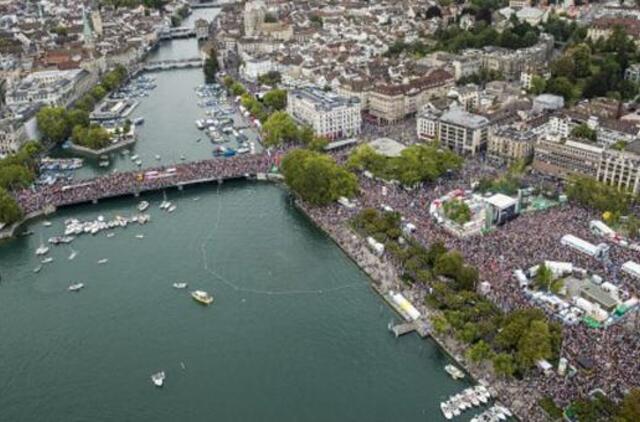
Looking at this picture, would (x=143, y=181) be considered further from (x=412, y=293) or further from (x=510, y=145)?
(x=510, y=145)

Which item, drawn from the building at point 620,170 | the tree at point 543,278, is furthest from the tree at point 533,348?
the building at point 620,170

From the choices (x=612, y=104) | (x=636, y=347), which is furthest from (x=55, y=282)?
(x=612, y=104)

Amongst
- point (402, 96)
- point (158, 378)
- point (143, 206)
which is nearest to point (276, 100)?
point (402, 96)

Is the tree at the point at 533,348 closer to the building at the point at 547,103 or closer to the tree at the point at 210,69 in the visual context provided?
the building at the point at 547,103

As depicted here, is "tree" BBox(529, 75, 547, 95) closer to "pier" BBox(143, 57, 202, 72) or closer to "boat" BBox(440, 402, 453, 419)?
"boat" BBox(440, 402, 453, 419)

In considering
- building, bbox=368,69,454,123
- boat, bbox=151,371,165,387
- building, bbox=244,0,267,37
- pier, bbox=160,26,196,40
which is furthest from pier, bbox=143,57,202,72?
A: boat, bbox=151,371,165,387

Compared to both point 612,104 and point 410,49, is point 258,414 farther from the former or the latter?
point 410,49
